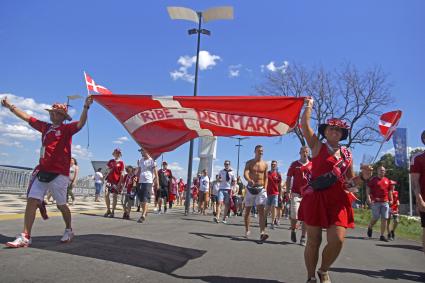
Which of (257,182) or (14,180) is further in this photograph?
(14,180)

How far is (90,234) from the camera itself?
8.11 metres

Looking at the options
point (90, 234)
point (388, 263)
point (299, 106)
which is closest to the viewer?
point (299, 106)

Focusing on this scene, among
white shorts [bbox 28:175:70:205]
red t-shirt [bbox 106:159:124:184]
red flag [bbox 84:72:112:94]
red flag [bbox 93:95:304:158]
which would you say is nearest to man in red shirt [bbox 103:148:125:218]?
red t-shirt [bbox 106:159:124:184]

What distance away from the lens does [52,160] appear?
6320 millimetres

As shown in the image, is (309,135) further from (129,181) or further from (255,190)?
(129,181)

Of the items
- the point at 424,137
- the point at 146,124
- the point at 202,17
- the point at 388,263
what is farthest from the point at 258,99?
the point at 202,17

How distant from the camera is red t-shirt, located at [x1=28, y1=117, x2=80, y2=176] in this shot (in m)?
6.32

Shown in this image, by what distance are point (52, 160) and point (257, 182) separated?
4.72 m

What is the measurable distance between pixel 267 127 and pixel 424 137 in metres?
2.30

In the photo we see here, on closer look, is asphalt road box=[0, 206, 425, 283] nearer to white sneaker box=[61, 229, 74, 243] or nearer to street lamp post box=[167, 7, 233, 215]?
white sneaker box=[61, 229, 74, 243]

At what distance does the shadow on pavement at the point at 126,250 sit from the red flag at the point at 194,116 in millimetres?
1590

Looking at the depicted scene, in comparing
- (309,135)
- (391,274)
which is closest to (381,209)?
(391,274)

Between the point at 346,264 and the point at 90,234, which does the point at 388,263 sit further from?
the point at 90,234

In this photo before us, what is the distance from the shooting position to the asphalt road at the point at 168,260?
15.8ft
